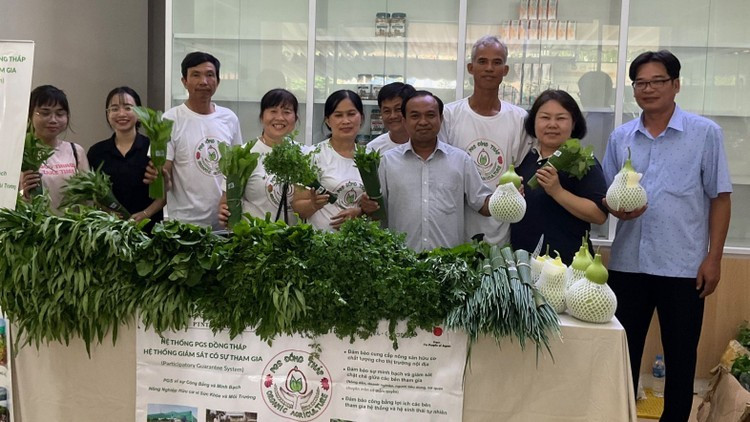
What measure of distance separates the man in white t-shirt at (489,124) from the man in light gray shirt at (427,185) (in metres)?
0.32

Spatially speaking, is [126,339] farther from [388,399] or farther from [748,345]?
[748,345]

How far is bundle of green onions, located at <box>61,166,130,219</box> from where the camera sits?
2588 mm

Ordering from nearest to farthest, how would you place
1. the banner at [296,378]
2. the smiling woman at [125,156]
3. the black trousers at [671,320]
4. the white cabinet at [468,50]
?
Result: 1. the banner at [296,378]
2. the black trousers at [671,320]
3. the smiling woman at [125,156]
4. the white cabinet at [468,50]

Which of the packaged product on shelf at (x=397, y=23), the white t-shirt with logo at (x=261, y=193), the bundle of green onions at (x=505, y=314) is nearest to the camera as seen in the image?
the bundle of green onions at (x=505, y=314)

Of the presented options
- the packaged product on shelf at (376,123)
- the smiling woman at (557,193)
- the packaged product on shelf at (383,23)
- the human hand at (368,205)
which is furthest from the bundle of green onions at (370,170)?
the packaged product on shelf at (383,23)

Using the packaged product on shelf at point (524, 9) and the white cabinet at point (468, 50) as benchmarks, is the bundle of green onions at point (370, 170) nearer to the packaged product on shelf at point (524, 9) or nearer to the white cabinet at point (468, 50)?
the white cabinet at point (468, 50)

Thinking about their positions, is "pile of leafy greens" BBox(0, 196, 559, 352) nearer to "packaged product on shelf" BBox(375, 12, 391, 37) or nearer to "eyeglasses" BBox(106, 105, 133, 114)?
"eyeglasses" BBox(106, 105, 133, 114)

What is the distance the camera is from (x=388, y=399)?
2008 millimetres

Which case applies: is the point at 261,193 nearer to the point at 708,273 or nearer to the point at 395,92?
the point at 395,92

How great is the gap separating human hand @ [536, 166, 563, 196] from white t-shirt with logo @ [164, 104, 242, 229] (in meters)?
1.55

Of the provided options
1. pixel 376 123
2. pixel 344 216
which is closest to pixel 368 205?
pixel 344 216

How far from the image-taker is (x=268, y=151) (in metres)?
2.91

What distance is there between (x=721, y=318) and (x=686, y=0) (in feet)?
6.18

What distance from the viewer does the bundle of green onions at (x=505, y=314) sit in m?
1.86
